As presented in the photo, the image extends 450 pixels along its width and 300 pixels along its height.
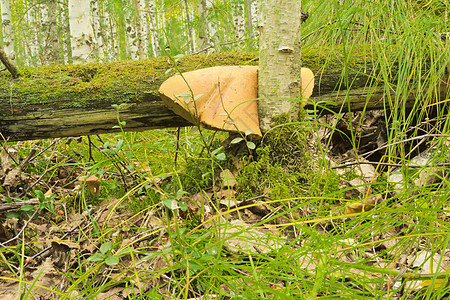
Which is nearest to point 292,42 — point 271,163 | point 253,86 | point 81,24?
point 253,86

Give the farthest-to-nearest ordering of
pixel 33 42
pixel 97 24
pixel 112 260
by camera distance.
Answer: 1. pixel 33 42
2. pixel 97 24
3. pixel 112 260

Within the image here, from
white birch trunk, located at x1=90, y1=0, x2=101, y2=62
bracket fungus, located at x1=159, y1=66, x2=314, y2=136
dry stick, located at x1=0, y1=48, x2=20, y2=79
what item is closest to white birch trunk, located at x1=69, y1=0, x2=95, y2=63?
white birch trunk, located at x1=90, y1=0, x2=101, y2=62

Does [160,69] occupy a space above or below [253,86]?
above

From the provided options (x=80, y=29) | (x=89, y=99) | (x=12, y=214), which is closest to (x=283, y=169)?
(x=89, y=99)

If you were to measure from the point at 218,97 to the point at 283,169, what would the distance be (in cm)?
52

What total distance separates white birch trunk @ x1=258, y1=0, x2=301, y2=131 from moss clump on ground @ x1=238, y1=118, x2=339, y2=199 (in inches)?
3.7

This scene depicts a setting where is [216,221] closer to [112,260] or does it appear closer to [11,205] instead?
[112,260]

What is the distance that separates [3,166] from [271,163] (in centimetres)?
182

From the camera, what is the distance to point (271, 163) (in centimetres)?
182

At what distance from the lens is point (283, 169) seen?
181 cm

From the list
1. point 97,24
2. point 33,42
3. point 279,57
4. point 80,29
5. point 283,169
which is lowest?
point 283,169

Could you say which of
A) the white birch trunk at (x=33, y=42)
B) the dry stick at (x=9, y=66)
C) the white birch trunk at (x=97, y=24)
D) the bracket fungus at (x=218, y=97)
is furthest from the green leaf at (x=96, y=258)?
the white birch trunk at (x=33, y=42)

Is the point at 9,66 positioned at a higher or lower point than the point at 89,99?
higher

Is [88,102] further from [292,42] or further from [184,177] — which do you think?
[292,42]
